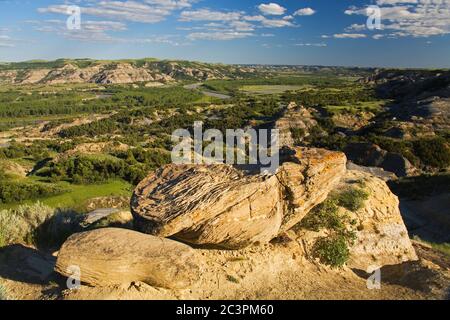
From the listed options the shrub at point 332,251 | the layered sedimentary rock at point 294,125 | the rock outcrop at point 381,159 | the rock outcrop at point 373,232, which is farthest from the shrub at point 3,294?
the layered sedimentary rock at point 294,125

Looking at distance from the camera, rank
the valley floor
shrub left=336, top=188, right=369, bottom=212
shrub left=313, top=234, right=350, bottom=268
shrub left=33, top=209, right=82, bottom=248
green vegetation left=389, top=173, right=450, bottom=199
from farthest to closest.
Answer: green vegetation left=389, top=173, right=450, bottom=199, shrub left=336, top=188, right=369, bottom=212, shrub left=33, top=209, right=82, bottom=248, shrub left=313, top=234, right=350, bottom=268, the valley floor

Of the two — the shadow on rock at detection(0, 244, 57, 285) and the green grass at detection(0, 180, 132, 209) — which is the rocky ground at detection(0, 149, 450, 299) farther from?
the green grass at detection(0, 180, 132, 209)

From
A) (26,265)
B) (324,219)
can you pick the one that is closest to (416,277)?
(324,219)

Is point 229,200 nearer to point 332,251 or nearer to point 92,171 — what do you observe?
point 332,251

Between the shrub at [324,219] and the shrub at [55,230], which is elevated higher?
the shrub at [324,219]

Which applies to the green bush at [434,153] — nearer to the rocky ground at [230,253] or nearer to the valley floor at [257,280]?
the rocky ground at [230,253]

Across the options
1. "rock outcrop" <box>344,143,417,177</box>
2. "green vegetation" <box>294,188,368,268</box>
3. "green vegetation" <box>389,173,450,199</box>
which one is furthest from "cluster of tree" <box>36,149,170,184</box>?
"rock outcrop" <box>344,143,417,177</box>
